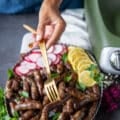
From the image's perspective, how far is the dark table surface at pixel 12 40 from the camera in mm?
873

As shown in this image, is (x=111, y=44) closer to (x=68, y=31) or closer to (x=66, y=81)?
(x=66, y=81)

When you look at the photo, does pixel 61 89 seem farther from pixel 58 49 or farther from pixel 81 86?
pixel 58 49

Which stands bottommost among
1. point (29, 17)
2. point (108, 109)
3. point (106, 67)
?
point (108, 109)

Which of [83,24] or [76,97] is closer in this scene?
[76,97]

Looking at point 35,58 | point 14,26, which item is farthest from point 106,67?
point 14,26

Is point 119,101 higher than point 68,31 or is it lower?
lower

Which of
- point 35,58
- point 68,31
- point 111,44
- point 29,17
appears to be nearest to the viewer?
point 111,44

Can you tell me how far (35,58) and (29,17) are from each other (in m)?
0.28

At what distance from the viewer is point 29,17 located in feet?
3.85

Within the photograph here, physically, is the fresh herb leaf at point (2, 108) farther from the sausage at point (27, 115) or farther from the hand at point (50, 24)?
the hand at point (50, 24)

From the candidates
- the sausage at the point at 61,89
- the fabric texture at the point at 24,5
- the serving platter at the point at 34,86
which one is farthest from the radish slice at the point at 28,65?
the fabric texture at the point at 24,5

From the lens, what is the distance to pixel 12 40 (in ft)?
3.57

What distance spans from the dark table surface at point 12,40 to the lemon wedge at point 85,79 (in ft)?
0.27

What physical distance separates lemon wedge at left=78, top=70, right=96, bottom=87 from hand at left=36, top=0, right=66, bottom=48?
Answer: 119mm
